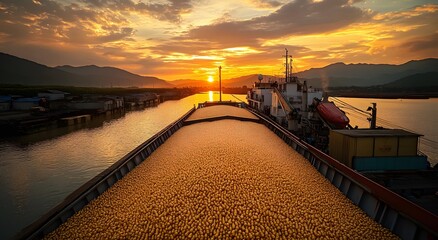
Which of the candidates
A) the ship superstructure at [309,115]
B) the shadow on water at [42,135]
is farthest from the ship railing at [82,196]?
the shadow on water at [42,135]

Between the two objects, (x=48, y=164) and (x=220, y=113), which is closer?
(x=48, y=164)

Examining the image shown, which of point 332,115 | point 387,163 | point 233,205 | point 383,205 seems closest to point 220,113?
point 332,115

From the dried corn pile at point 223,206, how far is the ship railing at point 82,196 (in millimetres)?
249

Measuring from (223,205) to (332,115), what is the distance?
13.3 m

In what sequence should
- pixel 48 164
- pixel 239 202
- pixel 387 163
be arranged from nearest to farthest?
1. pixel 239 202
2. pixel 387 163
3. pixel 48 164

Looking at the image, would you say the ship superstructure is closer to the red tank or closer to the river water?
the red tank

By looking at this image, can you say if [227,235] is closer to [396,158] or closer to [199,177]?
[199,177]

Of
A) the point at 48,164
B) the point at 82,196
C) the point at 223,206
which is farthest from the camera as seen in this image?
the point at 48,164

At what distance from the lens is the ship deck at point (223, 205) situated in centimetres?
625

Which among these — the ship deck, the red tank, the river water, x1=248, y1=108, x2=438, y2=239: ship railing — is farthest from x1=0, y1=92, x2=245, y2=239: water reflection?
the red tank

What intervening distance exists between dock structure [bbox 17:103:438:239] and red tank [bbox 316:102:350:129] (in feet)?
23.3

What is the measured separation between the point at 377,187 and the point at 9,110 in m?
58.9

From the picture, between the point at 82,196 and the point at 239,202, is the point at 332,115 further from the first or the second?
the point at 82,196

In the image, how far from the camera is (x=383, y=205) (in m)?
7.23
